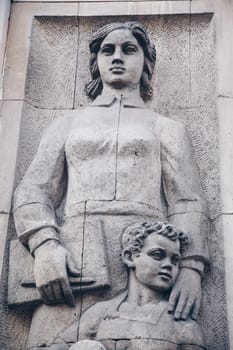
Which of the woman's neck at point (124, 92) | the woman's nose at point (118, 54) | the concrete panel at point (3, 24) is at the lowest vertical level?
the woman's neck at point (124, 92)

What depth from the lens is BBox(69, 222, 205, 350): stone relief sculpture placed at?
6.80 metres

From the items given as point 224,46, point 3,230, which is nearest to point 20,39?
point 224,46

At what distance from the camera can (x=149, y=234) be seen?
729cm

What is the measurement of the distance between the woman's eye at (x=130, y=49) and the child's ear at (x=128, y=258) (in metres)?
2.43

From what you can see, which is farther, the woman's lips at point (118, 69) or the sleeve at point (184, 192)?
the woman's lips at point (118, 69)

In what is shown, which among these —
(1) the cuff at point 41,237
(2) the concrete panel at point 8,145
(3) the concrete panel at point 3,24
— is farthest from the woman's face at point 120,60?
(1) the cuff at point 41,237

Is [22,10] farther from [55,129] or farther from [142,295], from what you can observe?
[142,295]

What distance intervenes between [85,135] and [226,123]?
1496mm

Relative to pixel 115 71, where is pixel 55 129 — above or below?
below

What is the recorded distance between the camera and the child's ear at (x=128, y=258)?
24.1 feet

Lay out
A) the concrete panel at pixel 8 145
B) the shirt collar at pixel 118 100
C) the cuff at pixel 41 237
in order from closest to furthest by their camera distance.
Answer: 1. the cuff at pixel 41 237
2. the concrete panel at pixel 8 145
3. the shirt collar at pixel 118 100

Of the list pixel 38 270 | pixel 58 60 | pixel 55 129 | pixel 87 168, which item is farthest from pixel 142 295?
pixel 58 60

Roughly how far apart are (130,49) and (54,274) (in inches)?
110

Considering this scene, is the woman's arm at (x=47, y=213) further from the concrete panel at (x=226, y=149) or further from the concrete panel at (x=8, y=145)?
the concrete panel at (x=226, y=149)
